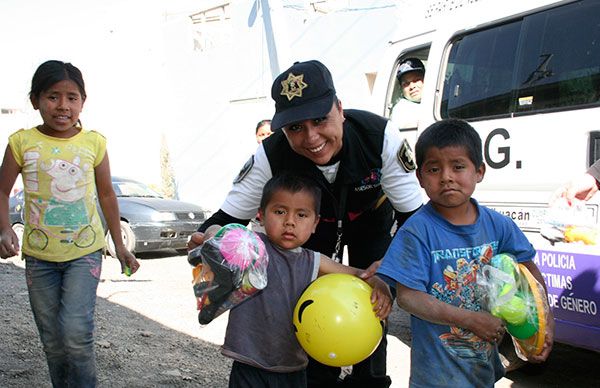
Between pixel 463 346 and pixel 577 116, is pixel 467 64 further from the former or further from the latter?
pixel 463 346

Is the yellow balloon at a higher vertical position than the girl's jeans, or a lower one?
higher

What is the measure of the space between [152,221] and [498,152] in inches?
271

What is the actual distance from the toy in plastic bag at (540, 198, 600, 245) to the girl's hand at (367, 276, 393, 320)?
126 centimetres

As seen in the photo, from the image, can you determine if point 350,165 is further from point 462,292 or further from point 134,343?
point 134,343

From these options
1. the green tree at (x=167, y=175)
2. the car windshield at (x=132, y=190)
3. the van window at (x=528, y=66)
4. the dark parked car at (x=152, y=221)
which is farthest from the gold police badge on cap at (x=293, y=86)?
the green tree at (x=167, y=175)

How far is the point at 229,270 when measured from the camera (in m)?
2.12

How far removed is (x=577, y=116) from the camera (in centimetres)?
349

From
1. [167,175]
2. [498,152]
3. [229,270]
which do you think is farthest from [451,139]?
[167,175]

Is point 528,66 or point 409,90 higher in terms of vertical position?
point 528,66

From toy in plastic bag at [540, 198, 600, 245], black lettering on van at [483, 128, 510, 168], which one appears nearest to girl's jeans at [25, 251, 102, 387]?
toy in plastic bag at [540, 198, 600, 245]

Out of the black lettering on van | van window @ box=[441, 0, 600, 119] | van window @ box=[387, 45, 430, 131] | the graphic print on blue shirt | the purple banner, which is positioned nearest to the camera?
the graphic print on blue shirt

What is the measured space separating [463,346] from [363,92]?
11.5 meters

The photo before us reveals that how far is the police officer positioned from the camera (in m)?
2.41

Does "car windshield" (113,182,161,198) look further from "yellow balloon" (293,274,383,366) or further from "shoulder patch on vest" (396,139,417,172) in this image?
"yellow balloon" (293,274,383,366)
